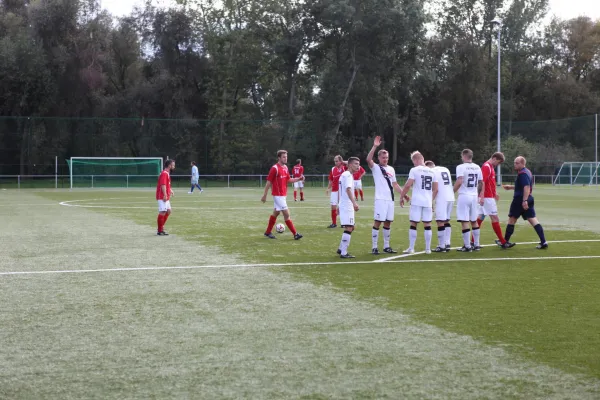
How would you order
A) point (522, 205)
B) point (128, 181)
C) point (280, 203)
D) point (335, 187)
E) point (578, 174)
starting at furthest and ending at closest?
point (578, 174) < point (128, 181) < point (335, 187) < point (280, 203) < point (522, 205)

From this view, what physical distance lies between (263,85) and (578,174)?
26870mm

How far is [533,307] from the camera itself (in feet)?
25.9

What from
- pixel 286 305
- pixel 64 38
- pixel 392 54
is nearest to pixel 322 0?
pixel 392 54

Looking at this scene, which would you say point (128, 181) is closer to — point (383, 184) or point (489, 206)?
point (489, 206)

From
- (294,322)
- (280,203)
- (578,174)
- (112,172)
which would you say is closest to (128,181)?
(112,172)

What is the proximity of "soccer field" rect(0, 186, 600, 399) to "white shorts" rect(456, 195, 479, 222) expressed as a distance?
83cm

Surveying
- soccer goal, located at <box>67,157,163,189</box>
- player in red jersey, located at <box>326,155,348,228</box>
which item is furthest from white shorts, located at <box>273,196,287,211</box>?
soccer goal, located at <box>67,157,163,189</box>

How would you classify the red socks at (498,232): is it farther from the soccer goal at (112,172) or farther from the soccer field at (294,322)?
the soccer goal at (112,172)

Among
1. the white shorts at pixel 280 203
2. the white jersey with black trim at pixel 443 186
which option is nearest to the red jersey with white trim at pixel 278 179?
the white shorts at pixel 280 203

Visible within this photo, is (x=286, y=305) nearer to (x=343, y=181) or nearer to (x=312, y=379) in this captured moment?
(x=312, y=379)

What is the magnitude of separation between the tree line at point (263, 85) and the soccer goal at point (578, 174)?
8.90 feet

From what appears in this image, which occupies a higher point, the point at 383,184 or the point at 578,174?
the point at 578,174

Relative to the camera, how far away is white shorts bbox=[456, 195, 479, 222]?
1366 centimetres

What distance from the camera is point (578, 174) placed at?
5328 centimetres
